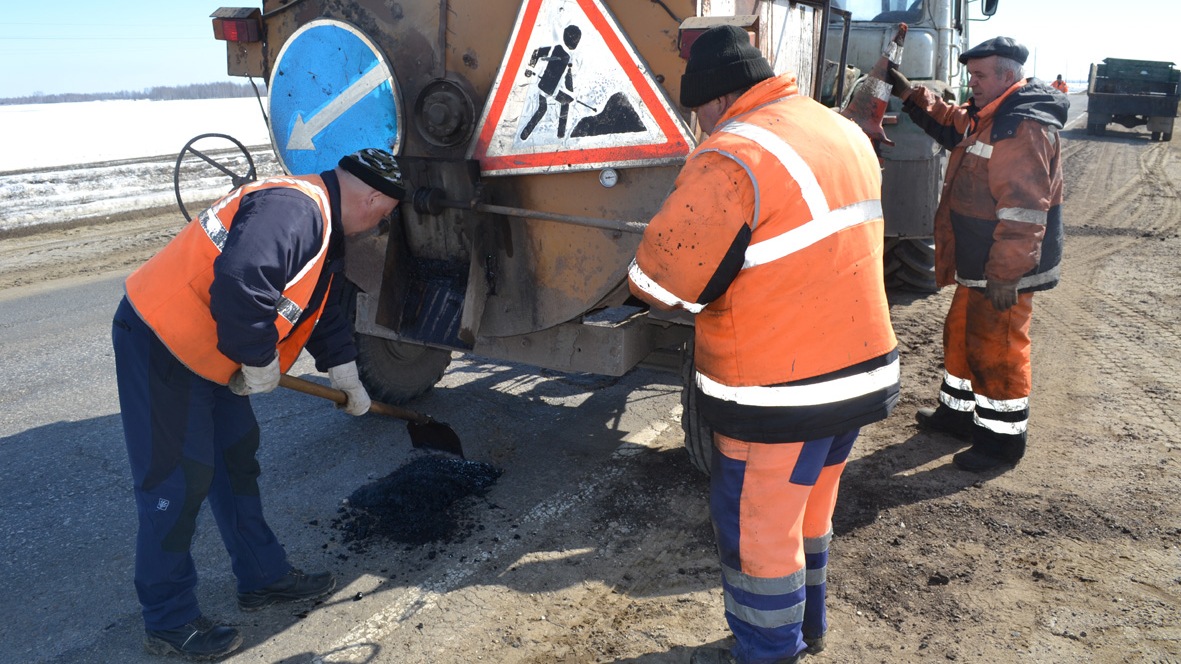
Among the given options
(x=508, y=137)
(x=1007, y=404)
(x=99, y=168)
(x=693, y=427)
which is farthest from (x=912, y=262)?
(x=99, y=168)

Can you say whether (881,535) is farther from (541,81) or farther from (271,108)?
(271,108)

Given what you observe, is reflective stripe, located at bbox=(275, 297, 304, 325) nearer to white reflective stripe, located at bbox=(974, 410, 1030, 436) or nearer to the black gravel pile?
the black gravel pile

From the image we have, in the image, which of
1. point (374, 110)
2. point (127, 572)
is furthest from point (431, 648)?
point (374, 110)

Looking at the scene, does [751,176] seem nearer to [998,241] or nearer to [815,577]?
[815,577]

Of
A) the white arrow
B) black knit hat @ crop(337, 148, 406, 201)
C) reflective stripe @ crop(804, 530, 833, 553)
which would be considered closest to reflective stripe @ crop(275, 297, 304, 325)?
black knit hat @ crop(337, 148, 406, 201)

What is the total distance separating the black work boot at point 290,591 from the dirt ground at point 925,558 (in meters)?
0.39

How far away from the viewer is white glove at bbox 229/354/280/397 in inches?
105

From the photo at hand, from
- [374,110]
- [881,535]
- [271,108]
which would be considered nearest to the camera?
[881,535]

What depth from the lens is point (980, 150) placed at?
13.3 ft

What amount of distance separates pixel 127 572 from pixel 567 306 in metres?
1.99

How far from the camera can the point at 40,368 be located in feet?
17.7

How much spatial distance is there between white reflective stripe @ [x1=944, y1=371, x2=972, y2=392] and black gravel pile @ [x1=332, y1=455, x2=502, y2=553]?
7.73 feet

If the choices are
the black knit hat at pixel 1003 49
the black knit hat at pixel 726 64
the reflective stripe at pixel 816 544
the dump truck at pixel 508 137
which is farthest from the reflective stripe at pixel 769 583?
the black knit hat at pixel 1003 49

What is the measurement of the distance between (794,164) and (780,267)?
10.6 inches
